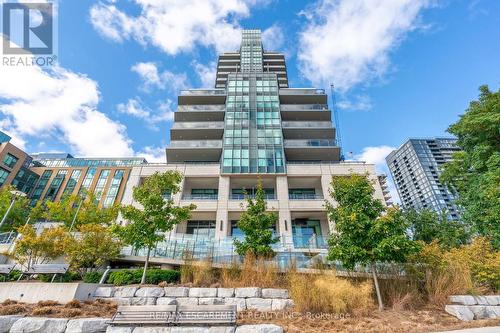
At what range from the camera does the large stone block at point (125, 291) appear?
9430 millimetres

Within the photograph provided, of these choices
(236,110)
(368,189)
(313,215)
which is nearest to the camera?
(368,189)

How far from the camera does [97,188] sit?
57750 mm

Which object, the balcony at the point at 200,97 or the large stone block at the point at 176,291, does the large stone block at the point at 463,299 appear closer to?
the large stone block at the point at 176,291

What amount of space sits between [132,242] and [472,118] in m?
24.0

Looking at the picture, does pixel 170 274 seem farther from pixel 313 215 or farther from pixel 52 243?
pixel 313 215

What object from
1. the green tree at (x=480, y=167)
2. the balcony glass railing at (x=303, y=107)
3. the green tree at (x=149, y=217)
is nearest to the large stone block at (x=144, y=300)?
the green tree at (x=149, y=217)

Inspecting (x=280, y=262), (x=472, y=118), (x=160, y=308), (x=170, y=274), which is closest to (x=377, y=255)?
(x=280, y=262)

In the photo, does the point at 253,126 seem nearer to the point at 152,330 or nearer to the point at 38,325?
the point at 152,330

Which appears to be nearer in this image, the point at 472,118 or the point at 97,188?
the point at 472,118

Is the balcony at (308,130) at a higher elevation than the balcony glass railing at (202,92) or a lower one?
lower

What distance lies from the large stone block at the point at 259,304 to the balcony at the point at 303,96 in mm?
34539

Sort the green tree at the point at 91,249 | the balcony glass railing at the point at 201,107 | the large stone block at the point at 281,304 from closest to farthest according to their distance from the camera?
the large stone block at the point at 281,304
the green tree at the point at 91,249
the balcony glass railing at the point at 201,107

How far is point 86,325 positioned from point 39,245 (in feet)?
26.4

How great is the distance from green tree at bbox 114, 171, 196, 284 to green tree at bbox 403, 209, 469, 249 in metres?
19.4
